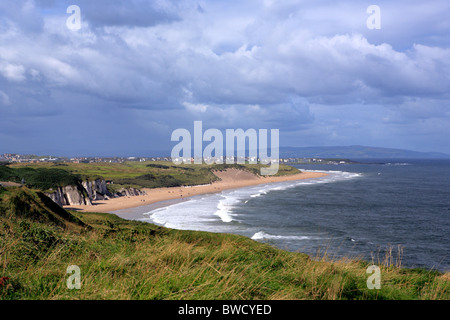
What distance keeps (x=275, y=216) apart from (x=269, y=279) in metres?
44.6

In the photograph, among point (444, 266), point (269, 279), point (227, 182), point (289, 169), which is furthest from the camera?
point (289, 169)

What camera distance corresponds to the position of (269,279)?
22.2 feet

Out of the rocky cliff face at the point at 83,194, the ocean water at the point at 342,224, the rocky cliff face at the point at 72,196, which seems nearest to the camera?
the ocean water at the point at 342,224

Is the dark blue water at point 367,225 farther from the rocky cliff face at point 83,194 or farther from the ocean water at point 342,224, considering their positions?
the rocky cliff face at point 83,194

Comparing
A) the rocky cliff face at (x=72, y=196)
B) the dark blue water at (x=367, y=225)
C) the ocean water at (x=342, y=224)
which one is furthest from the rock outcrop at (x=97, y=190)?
the dark blue water at (x=367, y=225)

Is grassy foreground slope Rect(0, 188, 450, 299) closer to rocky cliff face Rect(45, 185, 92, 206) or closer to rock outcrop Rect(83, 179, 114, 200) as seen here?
rocky cliff face Rect(45, 185, 92, 206)

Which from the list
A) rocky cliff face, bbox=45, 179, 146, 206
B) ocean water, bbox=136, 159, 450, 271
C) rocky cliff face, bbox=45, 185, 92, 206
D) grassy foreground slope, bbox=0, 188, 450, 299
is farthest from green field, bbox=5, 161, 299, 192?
grassy foreground slope, bbox=0, 188, 450, 299

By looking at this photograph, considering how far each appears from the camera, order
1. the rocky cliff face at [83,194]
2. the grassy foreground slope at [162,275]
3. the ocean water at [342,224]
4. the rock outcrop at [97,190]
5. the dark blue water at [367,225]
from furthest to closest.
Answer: the rock outcrop at [97,190] < the rocky cliff face at [83,194] < the ocean water at [342,224] < the dark blue water at [367,225] < the grassy foreground slope at [162,275]

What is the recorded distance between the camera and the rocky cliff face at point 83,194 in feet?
198

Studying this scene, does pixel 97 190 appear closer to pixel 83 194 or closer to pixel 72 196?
pixel 83 194

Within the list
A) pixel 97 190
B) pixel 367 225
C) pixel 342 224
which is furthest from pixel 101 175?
pixel 367 225
